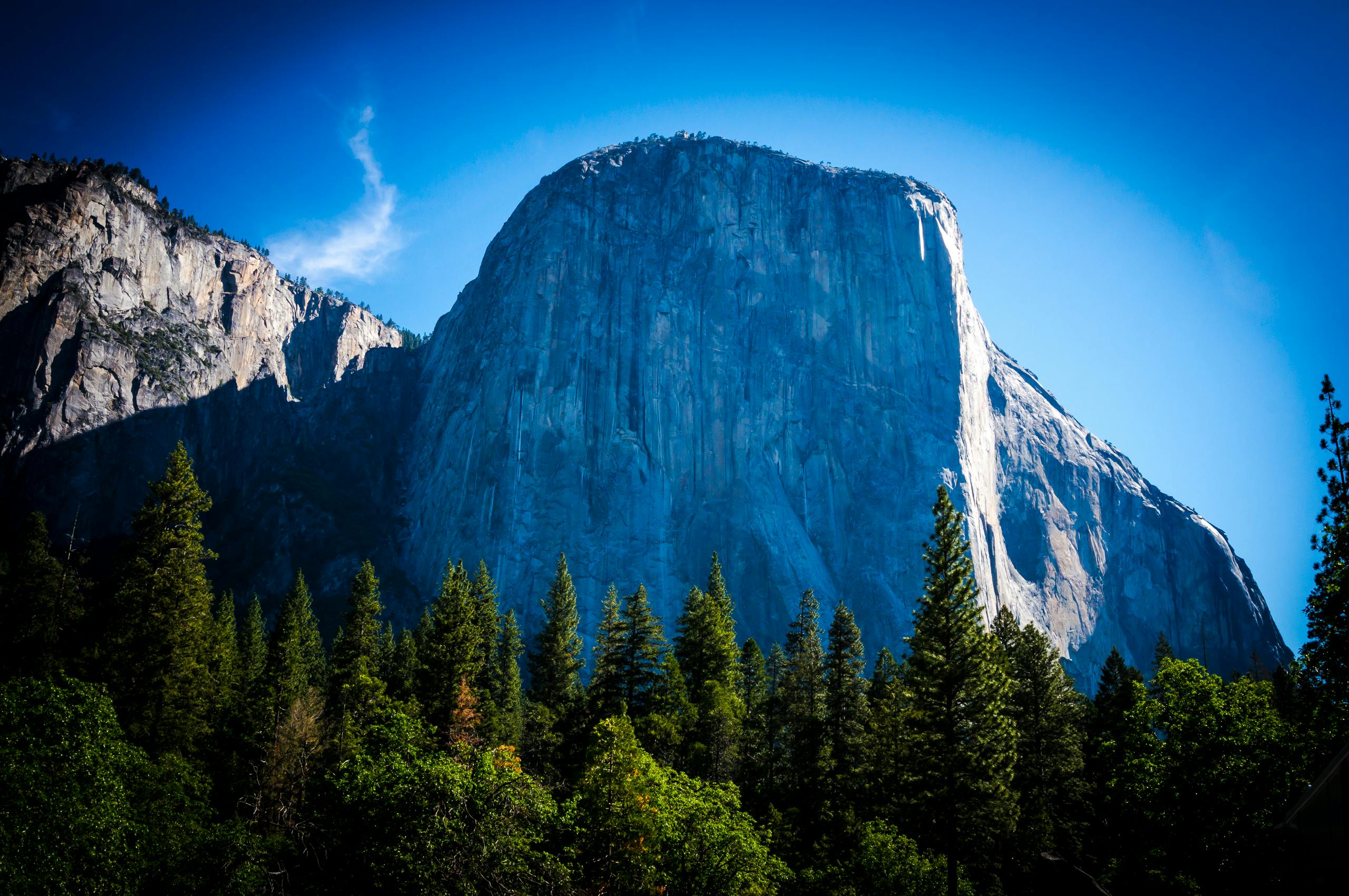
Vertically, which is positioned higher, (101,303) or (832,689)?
(101,303)

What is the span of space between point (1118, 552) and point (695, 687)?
410 feet

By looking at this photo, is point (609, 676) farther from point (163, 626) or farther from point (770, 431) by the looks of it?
point (770, 431)

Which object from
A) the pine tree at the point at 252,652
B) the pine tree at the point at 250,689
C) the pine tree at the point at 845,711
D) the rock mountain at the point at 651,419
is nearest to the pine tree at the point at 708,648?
the pine tree at the point at 845,711

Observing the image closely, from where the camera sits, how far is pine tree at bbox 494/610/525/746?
3859 centimetres

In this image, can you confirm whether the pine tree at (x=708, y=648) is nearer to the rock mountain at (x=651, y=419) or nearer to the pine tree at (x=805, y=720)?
the pine tree at (x=805, y=720)

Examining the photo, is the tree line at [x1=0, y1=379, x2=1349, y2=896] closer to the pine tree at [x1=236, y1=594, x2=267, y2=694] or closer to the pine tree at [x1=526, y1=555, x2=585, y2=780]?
the pine tree at [x1=526, y1=555, x2=585, y2=780]

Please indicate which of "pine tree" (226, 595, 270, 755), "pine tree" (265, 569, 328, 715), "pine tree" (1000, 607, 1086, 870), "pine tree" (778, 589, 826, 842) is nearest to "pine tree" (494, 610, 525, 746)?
"pine tree" (265, 569, 328, 715)

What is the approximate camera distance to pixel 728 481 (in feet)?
400

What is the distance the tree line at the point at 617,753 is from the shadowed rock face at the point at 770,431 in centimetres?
6888

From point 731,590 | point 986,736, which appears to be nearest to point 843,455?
point 731,590

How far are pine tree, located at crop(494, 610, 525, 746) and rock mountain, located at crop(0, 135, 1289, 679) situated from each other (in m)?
59.7

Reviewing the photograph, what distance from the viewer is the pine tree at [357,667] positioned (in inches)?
1280

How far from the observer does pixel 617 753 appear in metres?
21.2

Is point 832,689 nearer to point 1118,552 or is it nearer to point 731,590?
point 731,590
